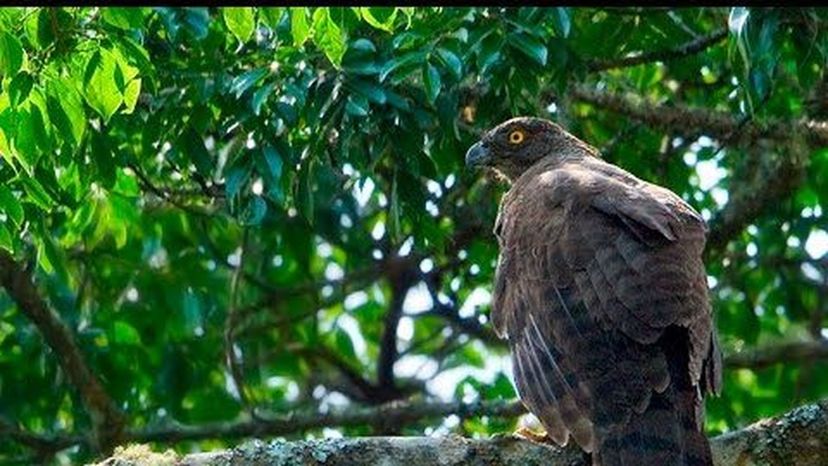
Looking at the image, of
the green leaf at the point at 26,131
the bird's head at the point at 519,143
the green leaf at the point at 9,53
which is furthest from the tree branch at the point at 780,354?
the green leaf at the point at 9,53

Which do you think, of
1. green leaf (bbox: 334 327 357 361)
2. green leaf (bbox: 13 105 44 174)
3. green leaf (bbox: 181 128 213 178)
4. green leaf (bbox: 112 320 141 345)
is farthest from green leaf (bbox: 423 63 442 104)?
green leaf (bbox: 334 327 357 361)

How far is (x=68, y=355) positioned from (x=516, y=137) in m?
2.61

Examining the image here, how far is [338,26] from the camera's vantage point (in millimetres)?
7254

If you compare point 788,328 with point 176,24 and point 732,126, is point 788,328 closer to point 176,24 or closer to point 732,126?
point 732,126

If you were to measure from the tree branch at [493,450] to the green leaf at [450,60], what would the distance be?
6.08 feet

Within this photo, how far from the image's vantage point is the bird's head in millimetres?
8805

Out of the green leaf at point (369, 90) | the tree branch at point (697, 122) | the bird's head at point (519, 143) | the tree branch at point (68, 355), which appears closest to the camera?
the green leaf at point (369, 90)

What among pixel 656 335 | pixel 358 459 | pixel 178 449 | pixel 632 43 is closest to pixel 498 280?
pixel 656 335

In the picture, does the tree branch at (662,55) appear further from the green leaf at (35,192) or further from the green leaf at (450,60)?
the green leaf at (35,192)

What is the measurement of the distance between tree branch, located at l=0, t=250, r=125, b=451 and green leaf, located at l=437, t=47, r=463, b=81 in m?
3.04

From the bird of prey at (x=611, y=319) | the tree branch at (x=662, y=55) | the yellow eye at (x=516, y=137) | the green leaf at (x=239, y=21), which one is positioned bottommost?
the bird of prey at (x=611, y=319)

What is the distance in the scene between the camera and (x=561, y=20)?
8.07 metres

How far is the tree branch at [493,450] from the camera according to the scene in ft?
19.7

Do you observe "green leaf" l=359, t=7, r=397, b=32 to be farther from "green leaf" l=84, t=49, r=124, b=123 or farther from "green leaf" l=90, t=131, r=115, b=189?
"green leaf" l=90, t=131, r=115, b=189
